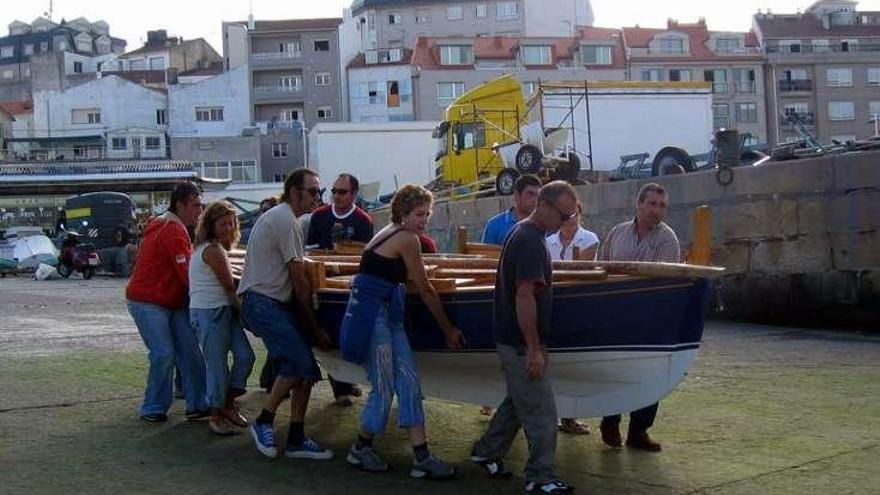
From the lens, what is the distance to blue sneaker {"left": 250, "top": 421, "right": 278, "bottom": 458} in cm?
728

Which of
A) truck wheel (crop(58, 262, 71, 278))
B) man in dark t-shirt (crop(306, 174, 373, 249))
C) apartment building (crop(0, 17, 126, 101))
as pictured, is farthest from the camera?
apartment building (crop(0, 17, 126, 101))

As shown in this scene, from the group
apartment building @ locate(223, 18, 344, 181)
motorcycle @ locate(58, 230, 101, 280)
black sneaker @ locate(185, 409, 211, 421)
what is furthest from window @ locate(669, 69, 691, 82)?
black sneaker @ locate(185, 409, 211, 421)

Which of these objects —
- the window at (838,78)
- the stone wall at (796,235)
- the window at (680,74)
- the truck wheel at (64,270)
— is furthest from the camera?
the window at (838,78)

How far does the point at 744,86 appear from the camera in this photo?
77.6 metres

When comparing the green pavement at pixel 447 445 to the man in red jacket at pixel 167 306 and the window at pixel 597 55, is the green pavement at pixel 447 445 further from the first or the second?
the window at pixel 597 55

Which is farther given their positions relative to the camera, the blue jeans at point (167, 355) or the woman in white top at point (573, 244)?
the woman in white top at point (573, 244)

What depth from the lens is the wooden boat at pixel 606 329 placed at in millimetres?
6695

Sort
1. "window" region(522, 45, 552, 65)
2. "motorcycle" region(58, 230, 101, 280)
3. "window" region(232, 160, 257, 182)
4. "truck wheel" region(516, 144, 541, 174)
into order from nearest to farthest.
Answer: "truck wheel" region(516, 144, 541, 174) < "motorcycle" region(58, 230, 101, 280) < "window" region(232, 160, 257, 182) < "window" region(522, 45, 552, 65)

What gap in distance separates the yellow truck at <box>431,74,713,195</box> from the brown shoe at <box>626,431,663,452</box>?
1729 centimetres

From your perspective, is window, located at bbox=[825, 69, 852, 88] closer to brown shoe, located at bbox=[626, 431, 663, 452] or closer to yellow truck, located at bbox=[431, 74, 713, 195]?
yellow truck, located at bbox=[431, 74, 713, 195]

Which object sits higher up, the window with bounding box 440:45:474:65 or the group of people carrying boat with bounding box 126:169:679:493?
the window with bounding box 440:45:474:65

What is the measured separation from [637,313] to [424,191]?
56.0 inches

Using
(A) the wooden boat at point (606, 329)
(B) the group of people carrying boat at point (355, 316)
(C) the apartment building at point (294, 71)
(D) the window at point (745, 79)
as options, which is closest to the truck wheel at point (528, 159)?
(B) the group of people carrying boat at point (355, 316)

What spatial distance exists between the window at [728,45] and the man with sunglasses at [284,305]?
76061 millimetres
